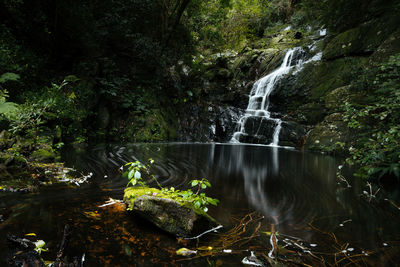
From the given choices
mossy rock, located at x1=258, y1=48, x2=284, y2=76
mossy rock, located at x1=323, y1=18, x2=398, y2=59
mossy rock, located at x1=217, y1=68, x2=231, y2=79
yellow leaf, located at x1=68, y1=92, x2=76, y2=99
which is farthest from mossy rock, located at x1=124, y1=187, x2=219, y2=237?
mossy rock, located at x1=258, y1=48, x2=284, y2=76

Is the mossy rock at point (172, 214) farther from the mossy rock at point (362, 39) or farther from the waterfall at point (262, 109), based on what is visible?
the mossy rock at point (362, 39)

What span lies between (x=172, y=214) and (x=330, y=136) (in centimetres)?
866

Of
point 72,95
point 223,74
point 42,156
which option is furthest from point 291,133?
point 42,156

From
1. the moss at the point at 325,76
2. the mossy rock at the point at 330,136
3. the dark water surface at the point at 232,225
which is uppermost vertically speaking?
the moss at the point at 325,76

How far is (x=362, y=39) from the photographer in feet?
35.3

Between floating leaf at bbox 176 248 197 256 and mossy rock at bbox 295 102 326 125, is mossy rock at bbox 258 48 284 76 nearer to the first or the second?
mossy rock at bbox 295 102 326 125

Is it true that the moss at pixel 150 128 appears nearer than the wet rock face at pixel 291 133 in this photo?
Yes

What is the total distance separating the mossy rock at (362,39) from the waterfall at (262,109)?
74.4 inches

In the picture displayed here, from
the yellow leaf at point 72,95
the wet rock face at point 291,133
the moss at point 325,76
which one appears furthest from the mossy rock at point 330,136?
the yellow leaf at point 72,95

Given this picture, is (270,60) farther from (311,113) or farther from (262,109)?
(311,113)

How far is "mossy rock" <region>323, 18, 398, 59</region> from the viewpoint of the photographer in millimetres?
9723

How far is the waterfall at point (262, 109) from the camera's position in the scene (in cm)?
1197

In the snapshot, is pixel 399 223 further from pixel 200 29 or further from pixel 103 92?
pixel 200 29

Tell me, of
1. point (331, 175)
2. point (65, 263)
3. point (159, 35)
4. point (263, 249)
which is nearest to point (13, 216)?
point (65, 263)
